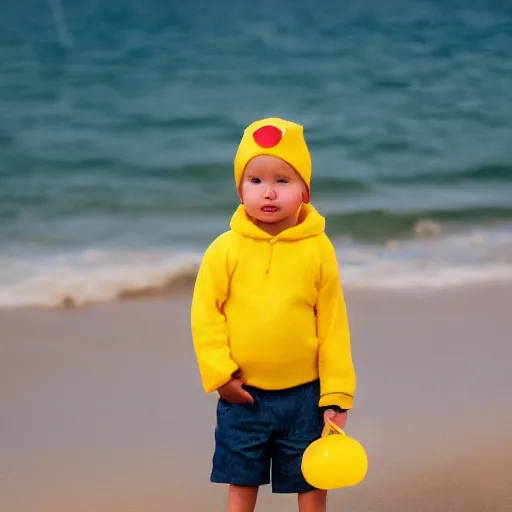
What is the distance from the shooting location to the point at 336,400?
6.39 ft

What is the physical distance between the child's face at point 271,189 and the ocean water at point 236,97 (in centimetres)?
464

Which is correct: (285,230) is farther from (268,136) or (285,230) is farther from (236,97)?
(236,97)

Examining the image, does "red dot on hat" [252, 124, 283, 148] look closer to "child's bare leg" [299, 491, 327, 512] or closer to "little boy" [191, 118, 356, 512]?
"little boy" [191, 118, 356, 512]

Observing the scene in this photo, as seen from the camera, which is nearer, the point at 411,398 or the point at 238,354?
the point at 238,354

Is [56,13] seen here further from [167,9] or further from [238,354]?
[238,354]

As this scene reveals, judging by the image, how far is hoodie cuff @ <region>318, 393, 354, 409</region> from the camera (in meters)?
1.95

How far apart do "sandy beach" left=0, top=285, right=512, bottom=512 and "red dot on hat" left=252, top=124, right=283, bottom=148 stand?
2.98ft

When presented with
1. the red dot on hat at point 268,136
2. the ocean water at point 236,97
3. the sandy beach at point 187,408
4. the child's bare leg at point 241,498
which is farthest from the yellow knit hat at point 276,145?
the ocean water at point 236,97

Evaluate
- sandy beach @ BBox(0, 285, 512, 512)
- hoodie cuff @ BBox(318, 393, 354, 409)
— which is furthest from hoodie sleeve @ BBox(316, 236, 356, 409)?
sandy beach @ BBox(0, 285, 512, 512)

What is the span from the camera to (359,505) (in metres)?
2.39

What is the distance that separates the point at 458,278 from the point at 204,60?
13.0 ft

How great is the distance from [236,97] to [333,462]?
6.02 metres

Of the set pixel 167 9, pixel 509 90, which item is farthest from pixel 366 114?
pixel 167 9

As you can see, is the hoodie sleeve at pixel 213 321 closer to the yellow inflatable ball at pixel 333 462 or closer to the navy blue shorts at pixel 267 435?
the navy blue shorts at pixel 267 435
